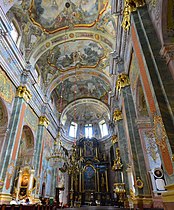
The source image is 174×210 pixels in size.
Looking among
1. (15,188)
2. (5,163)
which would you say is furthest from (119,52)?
(15,188)

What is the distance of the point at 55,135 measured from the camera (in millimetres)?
16828

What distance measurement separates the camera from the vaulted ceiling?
1076 centimetres

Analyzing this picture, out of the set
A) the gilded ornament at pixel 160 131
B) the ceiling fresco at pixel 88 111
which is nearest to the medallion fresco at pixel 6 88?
the gilded ornament at pixel 160 131

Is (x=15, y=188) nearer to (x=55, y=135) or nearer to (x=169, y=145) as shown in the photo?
(x=55, y=135)

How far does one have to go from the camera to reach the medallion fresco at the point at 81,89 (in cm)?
1738

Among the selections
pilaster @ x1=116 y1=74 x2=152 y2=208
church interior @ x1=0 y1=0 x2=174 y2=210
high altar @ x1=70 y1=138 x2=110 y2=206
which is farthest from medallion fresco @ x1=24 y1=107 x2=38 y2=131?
high altar @ x1=70 y1=138 x2=110 y2=206

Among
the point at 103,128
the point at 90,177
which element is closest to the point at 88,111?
the point at 103,128

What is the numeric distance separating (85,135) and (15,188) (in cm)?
1422

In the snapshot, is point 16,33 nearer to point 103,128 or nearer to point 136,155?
point 136,155

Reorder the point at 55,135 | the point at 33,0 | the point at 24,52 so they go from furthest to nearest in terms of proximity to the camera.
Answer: the point at 55,135 → the point at 24,52 → the point at 33,0

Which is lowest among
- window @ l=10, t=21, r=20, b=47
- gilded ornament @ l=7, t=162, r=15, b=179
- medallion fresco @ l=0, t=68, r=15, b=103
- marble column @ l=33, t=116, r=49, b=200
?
gilded ornament @ l=7, t=162, r=15, b=179

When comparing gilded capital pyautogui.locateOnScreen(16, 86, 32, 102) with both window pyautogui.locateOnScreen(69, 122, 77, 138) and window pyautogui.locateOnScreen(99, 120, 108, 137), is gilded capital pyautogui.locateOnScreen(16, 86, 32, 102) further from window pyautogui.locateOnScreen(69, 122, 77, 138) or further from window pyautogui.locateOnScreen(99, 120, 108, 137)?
window pyautogui.locateOnScreen(99, 120, 108, 137)

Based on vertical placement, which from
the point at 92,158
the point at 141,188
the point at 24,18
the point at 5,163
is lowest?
the point at 141,188

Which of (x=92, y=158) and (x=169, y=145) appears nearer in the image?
(x=169, y=145)
